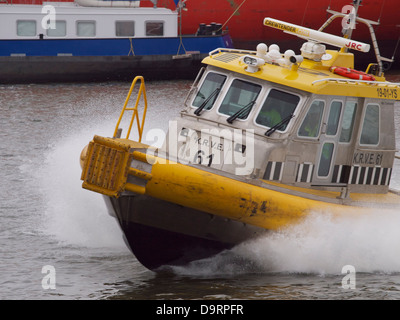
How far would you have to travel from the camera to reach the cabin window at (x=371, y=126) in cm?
1056

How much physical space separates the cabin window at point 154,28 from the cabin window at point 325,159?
64.3 ft

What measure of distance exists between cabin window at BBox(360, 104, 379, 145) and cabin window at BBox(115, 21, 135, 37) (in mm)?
19245

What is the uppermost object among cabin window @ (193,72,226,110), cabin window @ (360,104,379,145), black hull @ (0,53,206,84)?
cabin window @ (193,72,226,110)

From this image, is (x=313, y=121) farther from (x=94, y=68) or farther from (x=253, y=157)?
(x=94, y=68)

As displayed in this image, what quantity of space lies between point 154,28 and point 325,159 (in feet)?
64.7

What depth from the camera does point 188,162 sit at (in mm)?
9336

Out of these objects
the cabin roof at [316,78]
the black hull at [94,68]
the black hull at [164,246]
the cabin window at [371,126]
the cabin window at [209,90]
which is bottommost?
the black hull at [94,68]

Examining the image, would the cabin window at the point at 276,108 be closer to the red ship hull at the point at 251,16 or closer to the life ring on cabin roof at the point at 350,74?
the life ring on cabin roof at the point at 350,74

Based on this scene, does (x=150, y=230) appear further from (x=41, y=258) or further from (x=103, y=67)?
(x=103, y=67)

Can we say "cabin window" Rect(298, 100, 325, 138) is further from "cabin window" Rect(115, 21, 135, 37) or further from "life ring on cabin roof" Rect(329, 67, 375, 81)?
"cabin window" Rect(115, 21, 135, 37)

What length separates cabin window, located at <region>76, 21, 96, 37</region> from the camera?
2838cm

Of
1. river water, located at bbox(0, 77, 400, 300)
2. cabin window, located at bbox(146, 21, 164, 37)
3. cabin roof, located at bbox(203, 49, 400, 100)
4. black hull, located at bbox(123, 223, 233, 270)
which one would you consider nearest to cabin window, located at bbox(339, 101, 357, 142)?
cabin roof, located at bbox(203, 49, 400, 100)

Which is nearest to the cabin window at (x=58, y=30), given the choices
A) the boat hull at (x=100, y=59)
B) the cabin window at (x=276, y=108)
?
the boat hull at (x=100, y=59)

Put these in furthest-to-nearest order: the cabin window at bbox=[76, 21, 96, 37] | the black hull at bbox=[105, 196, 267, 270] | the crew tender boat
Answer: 1. the cabin window at bbox=[76, 21, 96, 37]
2. the black hull at bbox=[105, 196, 267, 270]
3. the crew tender boat
